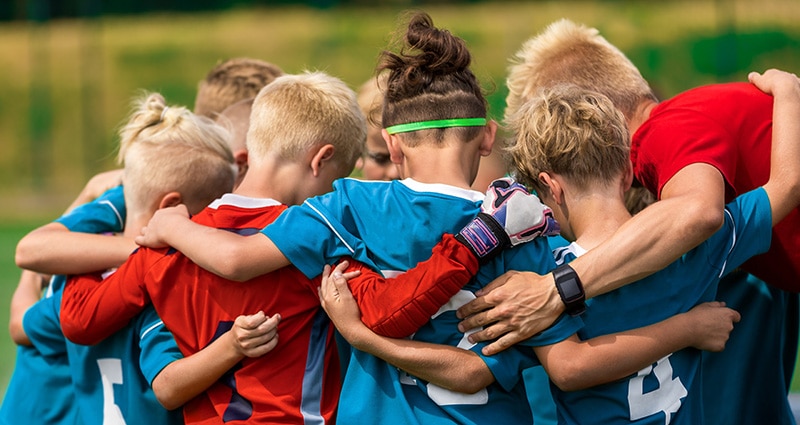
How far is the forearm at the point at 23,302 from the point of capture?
350 cm

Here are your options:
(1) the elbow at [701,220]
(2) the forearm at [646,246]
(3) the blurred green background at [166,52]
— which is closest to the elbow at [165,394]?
(2) the forearm at [646,246]

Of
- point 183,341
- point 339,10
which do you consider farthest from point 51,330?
point 339,10

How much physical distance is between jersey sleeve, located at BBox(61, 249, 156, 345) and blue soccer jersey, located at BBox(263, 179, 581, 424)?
1.76 feet

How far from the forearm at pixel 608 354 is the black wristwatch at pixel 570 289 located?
4.2 inches

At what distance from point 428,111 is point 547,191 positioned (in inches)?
16.5

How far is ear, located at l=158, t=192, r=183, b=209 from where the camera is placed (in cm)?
315

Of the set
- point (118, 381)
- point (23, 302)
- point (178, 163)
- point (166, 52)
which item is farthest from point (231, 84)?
point (166, 52)

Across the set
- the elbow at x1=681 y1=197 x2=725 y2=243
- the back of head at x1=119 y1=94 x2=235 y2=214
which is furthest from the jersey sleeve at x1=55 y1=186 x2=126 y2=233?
the elbow at x1=681 y1=197 x2=725 y2=243

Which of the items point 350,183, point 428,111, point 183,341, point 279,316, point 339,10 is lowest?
point 339,10

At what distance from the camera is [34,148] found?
Answer: 17.0 m

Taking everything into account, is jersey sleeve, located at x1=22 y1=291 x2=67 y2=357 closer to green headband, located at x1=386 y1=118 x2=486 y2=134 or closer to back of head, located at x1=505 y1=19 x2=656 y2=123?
green headband, located at x1=386 y1=118 x2=486 y2=134

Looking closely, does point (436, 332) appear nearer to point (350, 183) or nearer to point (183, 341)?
Answer: point (350, 183)

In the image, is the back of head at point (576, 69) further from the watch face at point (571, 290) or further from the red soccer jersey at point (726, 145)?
the watch face at point (571, 290)

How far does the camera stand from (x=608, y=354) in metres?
2.47
